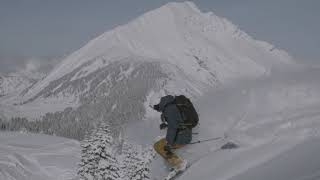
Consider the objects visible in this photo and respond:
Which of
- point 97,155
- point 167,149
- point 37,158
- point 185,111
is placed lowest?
point 167,149

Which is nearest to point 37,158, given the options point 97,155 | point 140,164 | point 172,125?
point 97,155

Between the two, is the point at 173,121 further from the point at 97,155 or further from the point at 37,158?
the point at 37,158

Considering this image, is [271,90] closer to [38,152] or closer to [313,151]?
[313,151]

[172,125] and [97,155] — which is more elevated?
[97,155]

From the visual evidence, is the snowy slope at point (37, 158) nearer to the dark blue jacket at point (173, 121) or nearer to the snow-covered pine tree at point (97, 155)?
the snow-covered pine tree at point (97, 155)

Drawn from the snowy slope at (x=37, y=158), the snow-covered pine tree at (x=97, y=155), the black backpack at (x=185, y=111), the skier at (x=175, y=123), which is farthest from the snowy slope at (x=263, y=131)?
the snowy slope at (x=37, y=158)

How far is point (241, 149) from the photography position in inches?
410

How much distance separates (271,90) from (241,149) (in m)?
2.50

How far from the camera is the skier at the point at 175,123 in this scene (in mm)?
11312

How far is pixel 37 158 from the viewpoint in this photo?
358 ft

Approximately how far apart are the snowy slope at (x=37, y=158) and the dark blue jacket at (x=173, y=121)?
2847 inches

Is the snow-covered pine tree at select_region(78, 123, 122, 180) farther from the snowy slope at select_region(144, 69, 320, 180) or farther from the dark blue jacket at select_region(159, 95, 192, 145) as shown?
the dark blue jacket at select_region(159, 95, 192, 145)

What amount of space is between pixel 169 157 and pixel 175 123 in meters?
0.87

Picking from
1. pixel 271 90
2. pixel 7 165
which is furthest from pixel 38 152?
pixel 271 90
